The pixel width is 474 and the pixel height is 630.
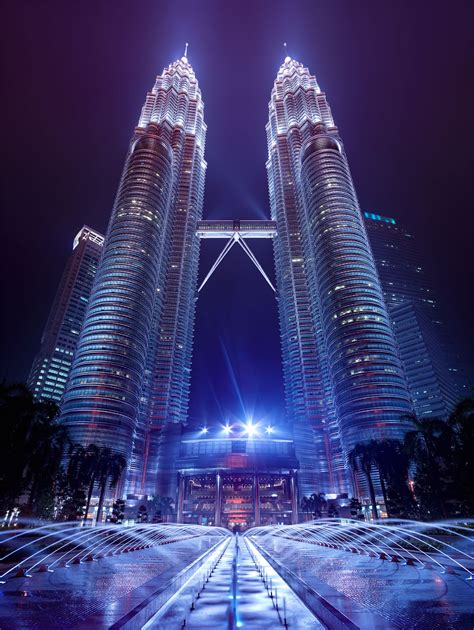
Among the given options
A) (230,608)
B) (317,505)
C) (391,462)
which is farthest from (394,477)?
(230,608)

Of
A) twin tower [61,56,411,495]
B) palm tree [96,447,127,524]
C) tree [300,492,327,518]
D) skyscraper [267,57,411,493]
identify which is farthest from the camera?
twin tower [61,56,411,495]

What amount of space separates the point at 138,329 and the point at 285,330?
73.0 meters

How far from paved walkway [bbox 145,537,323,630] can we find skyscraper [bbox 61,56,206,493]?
111m

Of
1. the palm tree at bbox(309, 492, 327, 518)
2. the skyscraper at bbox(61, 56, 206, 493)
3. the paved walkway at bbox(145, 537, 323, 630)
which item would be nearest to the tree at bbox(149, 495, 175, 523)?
the skyscraper at bbox(61, 56, 206, 493)

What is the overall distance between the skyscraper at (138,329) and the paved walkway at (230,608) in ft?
365

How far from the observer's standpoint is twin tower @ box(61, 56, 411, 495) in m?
120

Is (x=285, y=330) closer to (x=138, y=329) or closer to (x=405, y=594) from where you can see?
(x=138, y=329)

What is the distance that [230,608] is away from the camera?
414 inches

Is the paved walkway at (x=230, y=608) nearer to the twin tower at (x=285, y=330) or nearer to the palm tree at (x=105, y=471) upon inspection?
the palm tree at (x=105, y=471)

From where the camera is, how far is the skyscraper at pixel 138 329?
12219 centimetres

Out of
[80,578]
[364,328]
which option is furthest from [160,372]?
[80,578]

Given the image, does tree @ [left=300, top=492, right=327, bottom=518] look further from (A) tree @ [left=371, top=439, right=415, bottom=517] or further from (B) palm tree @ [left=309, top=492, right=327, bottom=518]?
(A) tree @ [left=371, top=439, right=415, bottom=517]

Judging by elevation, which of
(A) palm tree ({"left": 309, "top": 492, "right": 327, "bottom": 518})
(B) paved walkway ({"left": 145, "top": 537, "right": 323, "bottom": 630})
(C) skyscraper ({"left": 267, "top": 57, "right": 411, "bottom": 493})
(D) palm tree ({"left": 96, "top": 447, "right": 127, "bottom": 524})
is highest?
(C) skyscraper ({"left": 267, "top": 57, "right": 411, "bottom": 493})

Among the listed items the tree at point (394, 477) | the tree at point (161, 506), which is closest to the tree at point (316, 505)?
the tree at point (394, 477)
